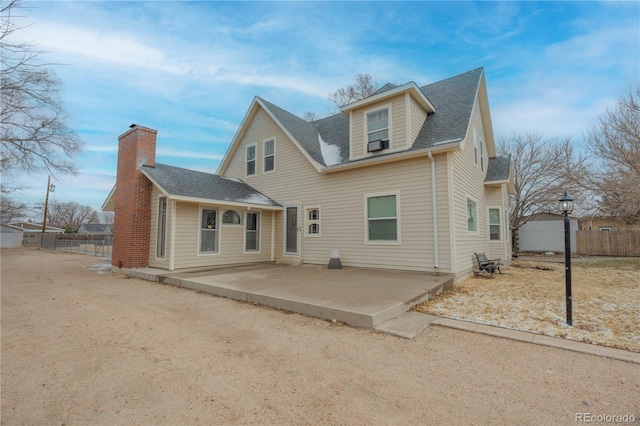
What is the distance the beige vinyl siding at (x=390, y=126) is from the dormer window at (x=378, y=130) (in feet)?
0.46

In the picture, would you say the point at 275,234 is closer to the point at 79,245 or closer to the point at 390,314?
the point at 390,314

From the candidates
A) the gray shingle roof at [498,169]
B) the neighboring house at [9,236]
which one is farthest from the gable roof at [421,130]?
the neighboring house at [9,236]

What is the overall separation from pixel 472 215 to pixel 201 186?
31.6 ft

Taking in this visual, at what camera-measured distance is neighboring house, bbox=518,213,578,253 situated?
67.1ft

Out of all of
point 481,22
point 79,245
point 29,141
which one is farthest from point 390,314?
point 79,245

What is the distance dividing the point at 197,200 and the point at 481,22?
434 inches

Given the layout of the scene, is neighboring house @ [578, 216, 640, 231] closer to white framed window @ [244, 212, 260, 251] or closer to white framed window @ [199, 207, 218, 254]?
white framed window @ [244, 212, 260, 251]

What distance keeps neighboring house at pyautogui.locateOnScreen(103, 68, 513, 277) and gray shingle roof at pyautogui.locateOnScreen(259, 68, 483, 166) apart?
→ 2.5 inches

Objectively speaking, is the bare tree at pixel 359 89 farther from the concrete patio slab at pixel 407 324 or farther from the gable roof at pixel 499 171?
the concrete patio slab at pixel 407 324

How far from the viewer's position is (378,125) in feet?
32.0

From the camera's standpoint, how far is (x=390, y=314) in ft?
15.4

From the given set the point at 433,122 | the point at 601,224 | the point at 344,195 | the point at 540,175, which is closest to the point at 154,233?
the point at 344,195

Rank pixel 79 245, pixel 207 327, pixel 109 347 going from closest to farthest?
pixel 109 347, pixel 207 327, pixel 79 245

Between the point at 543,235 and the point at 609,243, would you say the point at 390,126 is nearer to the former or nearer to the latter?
the point at 609,243
